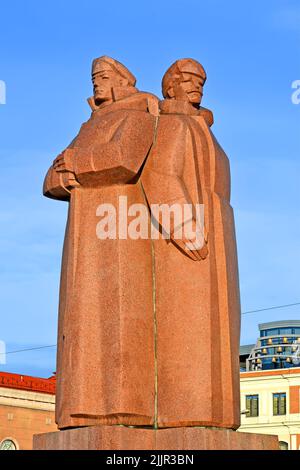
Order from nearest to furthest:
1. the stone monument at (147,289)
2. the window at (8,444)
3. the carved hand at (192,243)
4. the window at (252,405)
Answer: the stone monument at (147,289)
the carved hand at (192,243)
the window at (8,444)
the window at (252,405)

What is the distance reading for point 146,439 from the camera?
34.3 ft

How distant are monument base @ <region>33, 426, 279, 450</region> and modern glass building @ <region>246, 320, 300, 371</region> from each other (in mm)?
59291

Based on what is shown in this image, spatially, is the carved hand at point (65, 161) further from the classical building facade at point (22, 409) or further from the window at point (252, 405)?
the window at point (252, 405)

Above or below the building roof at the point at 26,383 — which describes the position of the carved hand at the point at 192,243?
below

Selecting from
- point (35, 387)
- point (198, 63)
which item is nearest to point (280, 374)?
point (35, 387)

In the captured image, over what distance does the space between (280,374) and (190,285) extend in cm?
5281

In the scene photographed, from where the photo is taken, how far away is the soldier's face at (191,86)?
39.3ft

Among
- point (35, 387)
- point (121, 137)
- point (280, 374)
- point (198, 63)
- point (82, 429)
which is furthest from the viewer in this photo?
point (280, 374)

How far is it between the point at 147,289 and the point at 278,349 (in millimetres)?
61822

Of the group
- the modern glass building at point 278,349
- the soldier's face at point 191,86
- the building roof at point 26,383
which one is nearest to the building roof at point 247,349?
the modern glass building at point 278,349

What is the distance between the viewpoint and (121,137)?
36.5 ft

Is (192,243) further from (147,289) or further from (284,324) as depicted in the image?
(284,324)

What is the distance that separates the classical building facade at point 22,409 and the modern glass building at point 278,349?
19.7 m
